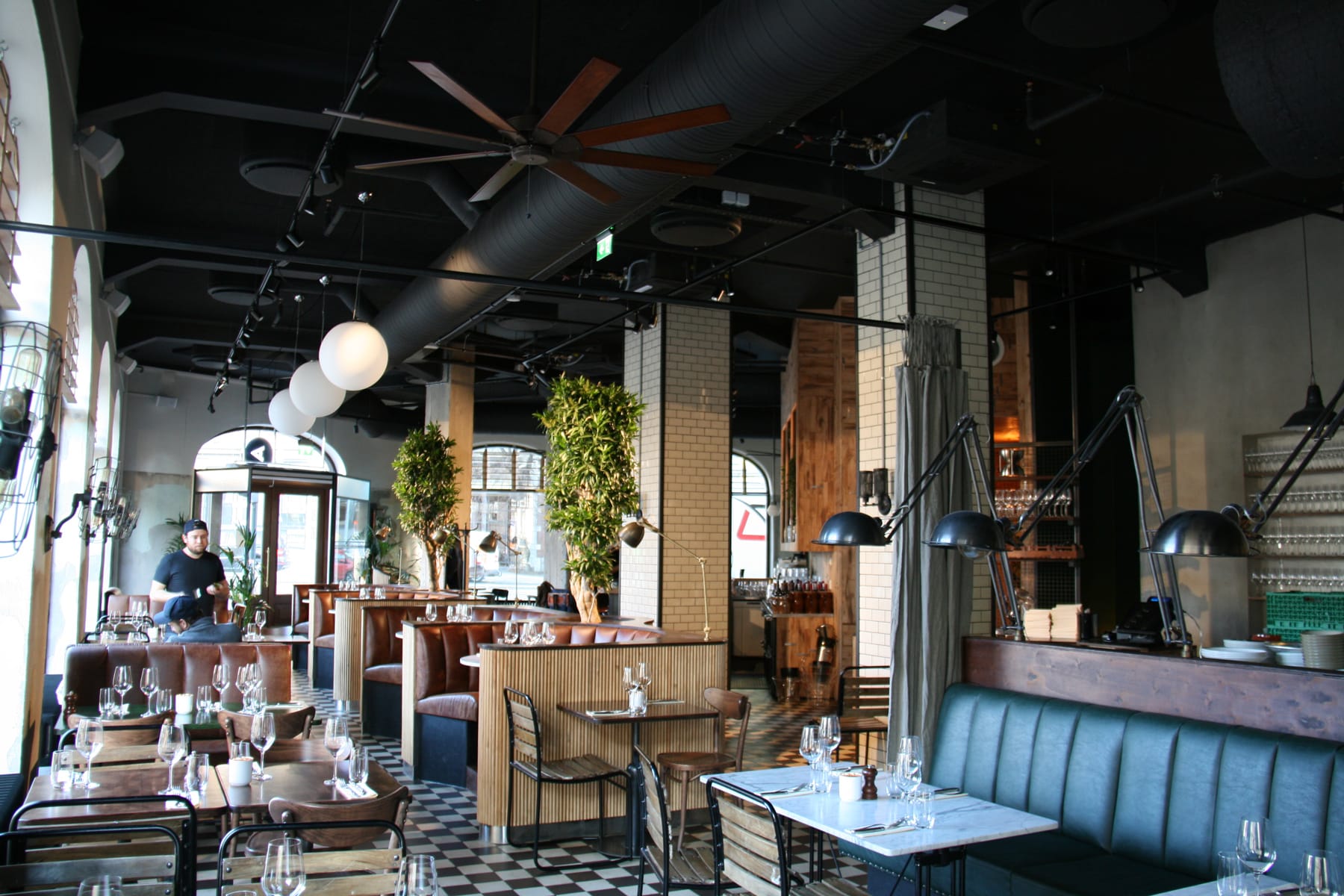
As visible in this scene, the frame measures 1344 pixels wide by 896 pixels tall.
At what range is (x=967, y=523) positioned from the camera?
15.6 ft

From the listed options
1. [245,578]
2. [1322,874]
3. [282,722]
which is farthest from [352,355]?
[245,578]

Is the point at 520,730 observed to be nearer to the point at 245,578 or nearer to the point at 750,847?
the point at 750,847

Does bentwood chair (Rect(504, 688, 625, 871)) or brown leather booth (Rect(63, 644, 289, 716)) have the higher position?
brown leather booth (Rect(63, 644, 289, 716))

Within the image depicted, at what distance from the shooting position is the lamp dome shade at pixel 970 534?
4.67m

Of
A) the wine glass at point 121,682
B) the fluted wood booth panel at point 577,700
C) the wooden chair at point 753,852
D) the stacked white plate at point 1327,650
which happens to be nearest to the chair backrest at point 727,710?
the fluted wood booth panel at point 577,700

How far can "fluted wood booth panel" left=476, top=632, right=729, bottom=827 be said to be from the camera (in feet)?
20.6

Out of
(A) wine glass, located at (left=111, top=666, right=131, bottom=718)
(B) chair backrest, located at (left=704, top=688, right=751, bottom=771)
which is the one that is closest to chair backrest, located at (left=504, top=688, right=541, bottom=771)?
(B) chair backrest, located at (left=704, top=688, right=751, bottom=771)

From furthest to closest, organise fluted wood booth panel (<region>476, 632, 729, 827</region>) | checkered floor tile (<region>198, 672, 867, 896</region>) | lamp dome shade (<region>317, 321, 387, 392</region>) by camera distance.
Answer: lamp dome shade (<region>317, 321, 387, 392</region>) < fluted wood booth panel (<region>476, 632, 729, 827</region>) < checkered floor tile (<region>198, 672, 867, 896</region>)

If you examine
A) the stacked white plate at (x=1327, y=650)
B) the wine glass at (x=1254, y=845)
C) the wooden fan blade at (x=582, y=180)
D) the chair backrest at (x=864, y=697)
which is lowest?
the chair backrest at (x=864, y=697)

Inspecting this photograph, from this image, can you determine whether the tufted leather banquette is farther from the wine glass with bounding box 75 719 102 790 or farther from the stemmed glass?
the stemmed glass

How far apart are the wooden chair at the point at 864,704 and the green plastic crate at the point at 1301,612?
376cm

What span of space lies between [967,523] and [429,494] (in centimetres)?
958

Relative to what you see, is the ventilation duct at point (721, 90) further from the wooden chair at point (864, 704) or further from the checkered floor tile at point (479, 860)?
the wooden chair at point (864, 704)

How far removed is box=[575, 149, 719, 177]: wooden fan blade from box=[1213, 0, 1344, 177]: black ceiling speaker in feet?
8.30
